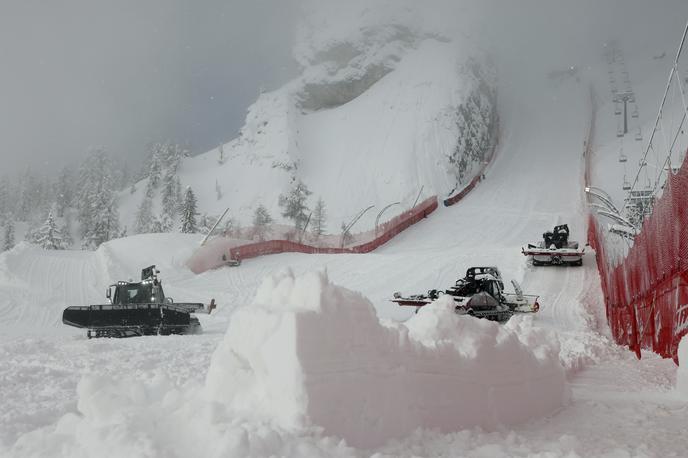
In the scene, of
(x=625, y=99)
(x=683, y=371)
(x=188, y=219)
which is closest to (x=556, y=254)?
(x=683, y=371)

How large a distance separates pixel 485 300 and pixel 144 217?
3403 inches

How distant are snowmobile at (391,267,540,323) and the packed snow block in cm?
969

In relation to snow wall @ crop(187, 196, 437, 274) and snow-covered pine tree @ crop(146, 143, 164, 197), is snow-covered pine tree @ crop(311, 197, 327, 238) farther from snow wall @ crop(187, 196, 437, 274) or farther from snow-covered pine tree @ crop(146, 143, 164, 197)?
snow-covered pine tree @ crop(146, 143, 164, 197)

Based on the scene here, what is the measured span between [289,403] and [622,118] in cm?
6762

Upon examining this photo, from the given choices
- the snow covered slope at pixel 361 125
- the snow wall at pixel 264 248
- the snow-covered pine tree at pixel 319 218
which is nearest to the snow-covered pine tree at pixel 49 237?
the snow covered slope at pixel 361 125

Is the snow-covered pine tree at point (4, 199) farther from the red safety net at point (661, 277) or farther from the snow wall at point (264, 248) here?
the red safety net at point (661, 277)

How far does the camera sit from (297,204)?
60.6 meters

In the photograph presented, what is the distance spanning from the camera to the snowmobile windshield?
1670cm

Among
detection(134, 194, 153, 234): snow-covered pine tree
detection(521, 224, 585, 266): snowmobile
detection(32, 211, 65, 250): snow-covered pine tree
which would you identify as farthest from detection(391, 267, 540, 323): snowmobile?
detection(134, 194, 153, 234): snow-covered pine tree

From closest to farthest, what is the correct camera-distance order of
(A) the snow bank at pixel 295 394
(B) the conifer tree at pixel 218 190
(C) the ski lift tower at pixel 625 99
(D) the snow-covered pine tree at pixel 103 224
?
(A) the snow bank at pixel 295 394 < (C) the ski lift tower at pixel 625 99 < (D) the snow-covered pine tree at pixel 103 224 < (B) the conifer tree at pixel 218 190

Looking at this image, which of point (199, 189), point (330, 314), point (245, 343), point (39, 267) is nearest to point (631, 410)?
point (330, 314)

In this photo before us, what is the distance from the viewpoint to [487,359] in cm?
532

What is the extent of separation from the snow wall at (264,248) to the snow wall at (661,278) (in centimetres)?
2262

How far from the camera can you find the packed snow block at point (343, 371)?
13.3ft
